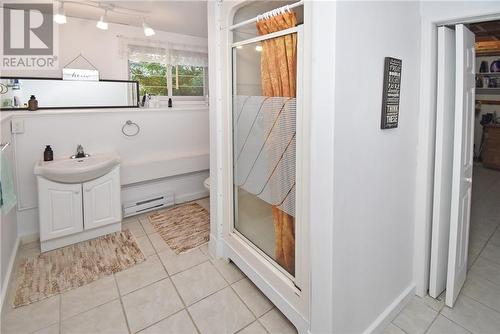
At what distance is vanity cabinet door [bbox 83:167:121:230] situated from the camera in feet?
9.18

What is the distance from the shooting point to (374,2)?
1448mm

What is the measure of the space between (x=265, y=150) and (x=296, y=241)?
2.16ft

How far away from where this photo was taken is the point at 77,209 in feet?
9.02

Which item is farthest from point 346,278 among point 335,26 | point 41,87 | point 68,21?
point 68,21

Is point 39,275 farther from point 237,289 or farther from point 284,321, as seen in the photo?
point 284,321

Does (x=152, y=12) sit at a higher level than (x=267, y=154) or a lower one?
higher

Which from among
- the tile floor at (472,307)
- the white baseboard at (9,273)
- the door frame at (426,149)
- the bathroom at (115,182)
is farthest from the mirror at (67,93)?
the tile floor at (472,307)

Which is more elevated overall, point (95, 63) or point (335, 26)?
point (95, 63)

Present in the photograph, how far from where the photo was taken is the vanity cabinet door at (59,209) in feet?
8.48

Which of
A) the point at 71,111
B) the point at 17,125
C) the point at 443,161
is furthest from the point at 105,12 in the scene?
the point at 443,161

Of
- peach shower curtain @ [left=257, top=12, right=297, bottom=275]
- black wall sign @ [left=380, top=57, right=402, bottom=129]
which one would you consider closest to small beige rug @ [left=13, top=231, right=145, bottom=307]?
peach shower curtain @ [left=257, top=12, right=297, bottom=275]

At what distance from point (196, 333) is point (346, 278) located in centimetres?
99

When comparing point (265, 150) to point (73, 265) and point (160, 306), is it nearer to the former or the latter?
point (160, 306)

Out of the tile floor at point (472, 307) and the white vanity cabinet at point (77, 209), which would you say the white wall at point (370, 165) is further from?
the white vanity cabinet at point (77, 209)
